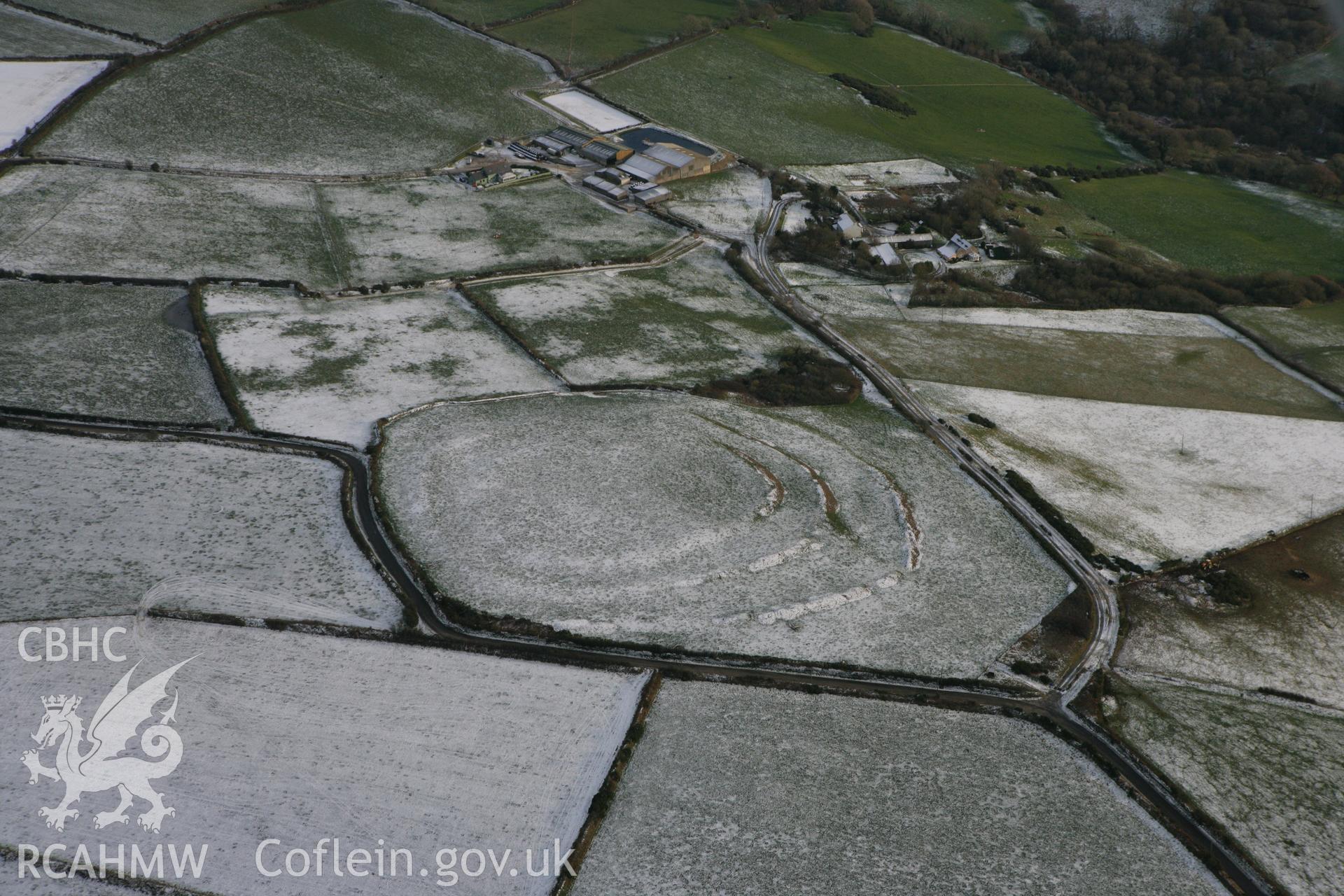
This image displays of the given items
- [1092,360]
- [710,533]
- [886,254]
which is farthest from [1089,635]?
[886,254]

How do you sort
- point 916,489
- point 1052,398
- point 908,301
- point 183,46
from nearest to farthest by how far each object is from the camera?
point 916,489 → point 1052,398 → point 908,301 → point 183,46

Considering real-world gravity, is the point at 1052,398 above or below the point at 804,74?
below

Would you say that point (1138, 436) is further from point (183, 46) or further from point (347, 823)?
point (183, 46)

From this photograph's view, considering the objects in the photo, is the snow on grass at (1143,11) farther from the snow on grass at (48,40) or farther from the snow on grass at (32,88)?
the snow on grass at (32,88)

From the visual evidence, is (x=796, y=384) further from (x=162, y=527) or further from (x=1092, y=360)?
(x=162, y=527)

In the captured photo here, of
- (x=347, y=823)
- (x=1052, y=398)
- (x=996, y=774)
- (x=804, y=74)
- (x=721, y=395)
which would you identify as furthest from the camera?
(x=804, y=74)

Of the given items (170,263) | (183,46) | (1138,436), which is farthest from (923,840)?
(183,46)
